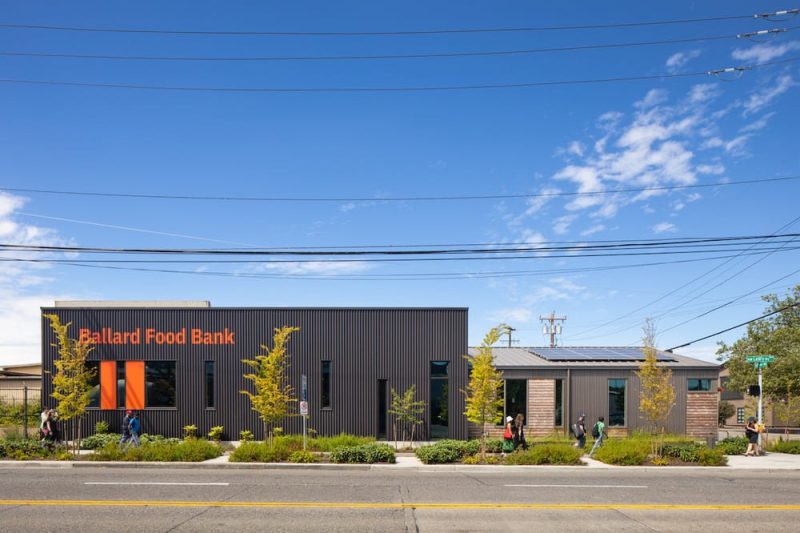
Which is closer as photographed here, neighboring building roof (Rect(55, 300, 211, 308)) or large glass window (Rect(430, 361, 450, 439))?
large glass window (Rect(430, 361, 450, 439))

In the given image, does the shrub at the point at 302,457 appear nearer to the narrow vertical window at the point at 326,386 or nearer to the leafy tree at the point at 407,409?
the leafy tree at the point at 407,409

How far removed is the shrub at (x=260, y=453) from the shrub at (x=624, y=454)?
36.8ft

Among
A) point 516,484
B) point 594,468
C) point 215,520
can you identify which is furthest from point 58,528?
point 594,468

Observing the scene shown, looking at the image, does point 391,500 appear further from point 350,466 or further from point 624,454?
point 624,454

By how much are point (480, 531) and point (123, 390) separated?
842 inches

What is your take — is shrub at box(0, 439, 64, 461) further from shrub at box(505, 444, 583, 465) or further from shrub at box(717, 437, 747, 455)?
shrub at box(717, 437, 747, 455)

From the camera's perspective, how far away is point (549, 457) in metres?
18.8

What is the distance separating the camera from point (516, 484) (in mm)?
14984

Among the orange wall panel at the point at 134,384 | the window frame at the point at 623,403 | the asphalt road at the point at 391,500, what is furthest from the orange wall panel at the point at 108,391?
the window frame at the point at 623,403

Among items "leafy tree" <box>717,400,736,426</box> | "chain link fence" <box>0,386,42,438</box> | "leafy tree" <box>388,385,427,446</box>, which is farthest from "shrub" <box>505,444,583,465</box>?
"leafy tree" <box>717,400,736,426</box>

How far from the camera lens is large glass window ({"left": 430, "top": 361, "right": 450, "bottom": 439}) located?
25234 mm

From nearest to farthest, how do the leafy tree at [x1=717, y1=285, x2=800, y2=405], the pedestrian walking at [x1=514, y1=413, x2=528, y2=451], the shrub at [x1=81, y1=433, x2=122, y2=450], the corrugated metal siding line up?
the pedestrian walking at [x1=514, y1=413, x2=528, y2=451] < the shrub at [x1=81, y1=433, x2=122, y2=450] < the corrugated metal siding < the leafy tree at [x1=717, y1=285, x2=800, y2=405]

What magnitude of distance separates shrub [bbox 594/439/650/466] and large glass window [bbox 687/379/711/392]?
9.60 metres

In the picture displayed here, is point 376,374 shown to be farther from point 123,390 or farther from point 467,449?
point 123,390
